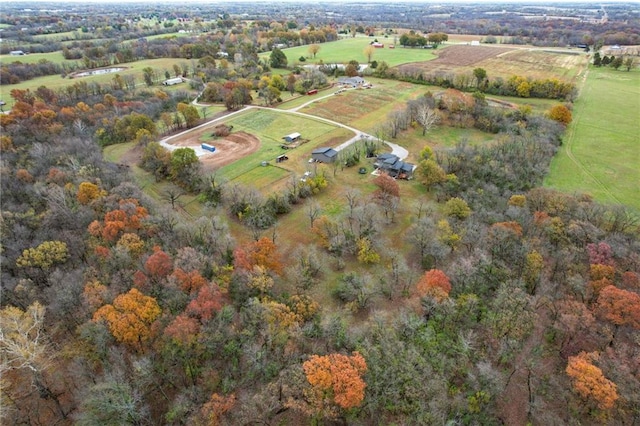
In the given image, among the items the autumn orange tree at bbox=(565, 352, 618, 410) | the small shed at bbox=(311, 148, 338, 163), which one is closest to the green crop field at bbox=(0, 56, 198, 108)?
the small shed at bbox=(311, 148, 338, 163)

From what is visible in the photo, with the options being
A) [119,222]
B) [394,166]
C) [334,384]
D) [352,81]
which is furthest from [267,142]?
[334,384]

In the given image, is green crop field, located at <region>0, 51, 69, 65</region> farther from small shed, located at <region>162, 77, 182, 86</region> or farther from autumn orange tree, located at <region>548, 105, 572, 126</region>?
autumn orange tree, located at <region>548, 105, 572, 126</region>

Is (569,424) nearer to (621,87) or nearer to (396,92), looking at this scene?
(396,92)

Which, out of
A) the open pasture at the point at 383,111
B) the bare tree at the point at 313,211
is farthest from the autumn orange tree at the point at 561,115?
the bare tree at the point at 313,211

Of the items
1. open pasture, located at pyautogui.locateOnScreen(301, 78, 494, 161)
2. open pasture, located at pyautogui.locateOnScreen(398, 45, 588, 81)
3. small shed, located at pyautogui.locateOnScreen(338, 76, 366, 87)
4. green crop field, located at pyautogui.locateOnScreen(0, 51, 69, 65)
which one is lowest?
open pasture, located at pyautogui.locateOnScreen(301, 78, 494, 161)

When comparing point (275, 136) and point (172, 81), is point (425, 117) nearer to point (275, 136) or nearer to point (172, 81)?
point (275, 136)

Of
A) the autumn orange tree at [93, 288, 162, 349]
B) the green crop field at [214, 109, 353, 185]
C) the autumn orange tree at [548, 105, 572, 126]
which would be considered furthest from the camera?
the autumn orange tree at [548, 105, 572, 126]

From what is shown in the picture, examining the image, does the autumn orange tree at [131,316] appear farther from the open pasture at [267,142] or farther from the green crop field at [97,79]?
the green crop field at [97,79]

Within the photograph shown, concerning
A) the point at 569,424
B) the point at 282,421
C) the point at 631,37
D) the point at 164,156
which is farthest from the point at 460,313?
the point at 631,37
